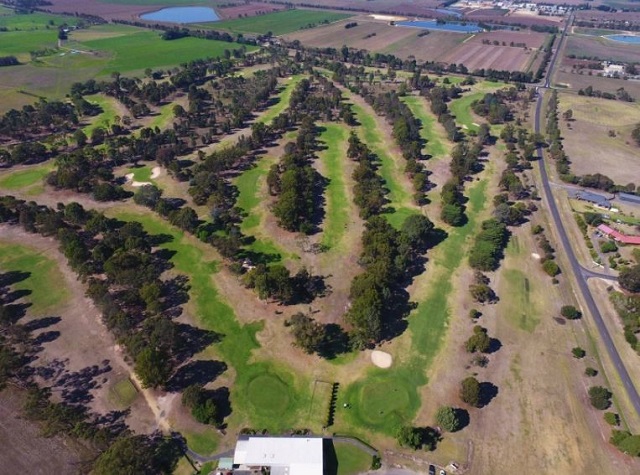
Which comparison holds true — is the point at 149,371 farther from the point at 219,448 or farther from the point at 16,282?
the point at 16,282

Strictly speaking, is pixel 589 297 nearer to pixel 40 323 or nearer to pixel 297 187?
pixel 297 187

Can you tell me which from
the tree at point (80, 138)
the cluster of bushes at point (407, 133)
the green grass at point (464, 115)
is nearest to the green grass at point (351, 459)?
the cluster of bushes at point (407, 133)

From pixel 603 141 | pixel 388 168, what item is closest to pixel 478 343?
pixel 388 168

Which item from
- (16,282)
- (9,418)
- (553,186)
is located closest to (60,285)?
(16,282)

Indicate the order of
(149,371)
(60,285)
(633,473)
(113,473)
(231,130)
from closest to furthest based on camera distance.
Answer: (113,473)
(633,473)
(149,371)
(60,285)
(231,130)

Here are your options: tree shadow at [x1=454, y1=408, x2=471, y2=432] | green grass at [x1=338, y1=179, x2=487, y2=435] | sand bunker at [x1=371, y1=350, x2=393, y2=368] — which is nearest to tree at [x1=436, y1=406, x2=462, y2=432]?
tree shadow at [x1=454, y1=408, x2=471, y2=432]

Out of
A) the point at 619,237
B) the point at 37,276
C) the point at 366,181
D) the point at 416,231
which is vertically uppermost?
the point at 366,181

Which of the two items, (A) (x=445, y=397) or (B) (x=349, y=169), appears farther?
(B) (x=349, y=169)
